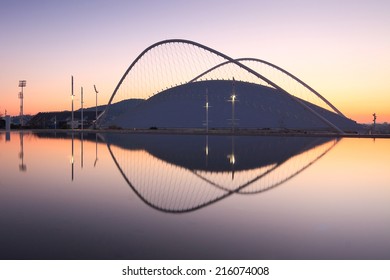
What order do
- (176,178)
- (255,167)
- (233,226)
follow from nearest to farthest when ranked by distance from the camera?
1. (233,226)
2. (176,178)
3. (255,167)

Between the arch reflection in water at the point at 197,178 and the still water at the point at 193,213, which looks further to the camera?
the arch reflection in water at the point at 197,178

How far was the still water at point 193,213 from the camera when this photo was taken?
9.07m

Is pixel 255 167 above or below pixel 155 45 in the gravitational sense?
below

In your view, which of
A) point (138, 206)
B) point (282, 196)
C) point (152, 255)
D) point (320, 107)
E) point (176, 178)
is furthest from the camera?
point (320, 107)

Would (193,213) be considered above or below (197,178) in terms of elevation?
below

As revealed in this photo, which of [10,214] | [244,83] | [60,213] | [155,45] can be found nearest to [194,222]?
[60,213]

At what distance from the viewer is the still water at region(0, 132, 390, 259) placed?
29.8 feet

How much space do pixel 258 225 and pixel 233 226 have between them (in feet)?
2.35

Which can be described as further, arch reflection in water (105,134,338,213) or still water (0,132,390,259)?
arch reflection in water (105,134,338,213)

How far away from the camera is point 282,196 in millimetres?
16109

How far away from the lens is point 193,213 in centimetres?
1300

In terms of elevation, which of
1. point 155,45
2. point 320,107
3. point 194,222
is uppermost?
point 155,45

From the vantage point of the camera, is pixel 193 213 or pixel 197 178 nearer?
pixel 193 213

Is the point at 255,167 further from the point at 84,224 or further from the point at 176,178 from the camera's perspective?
the point at 84,224
